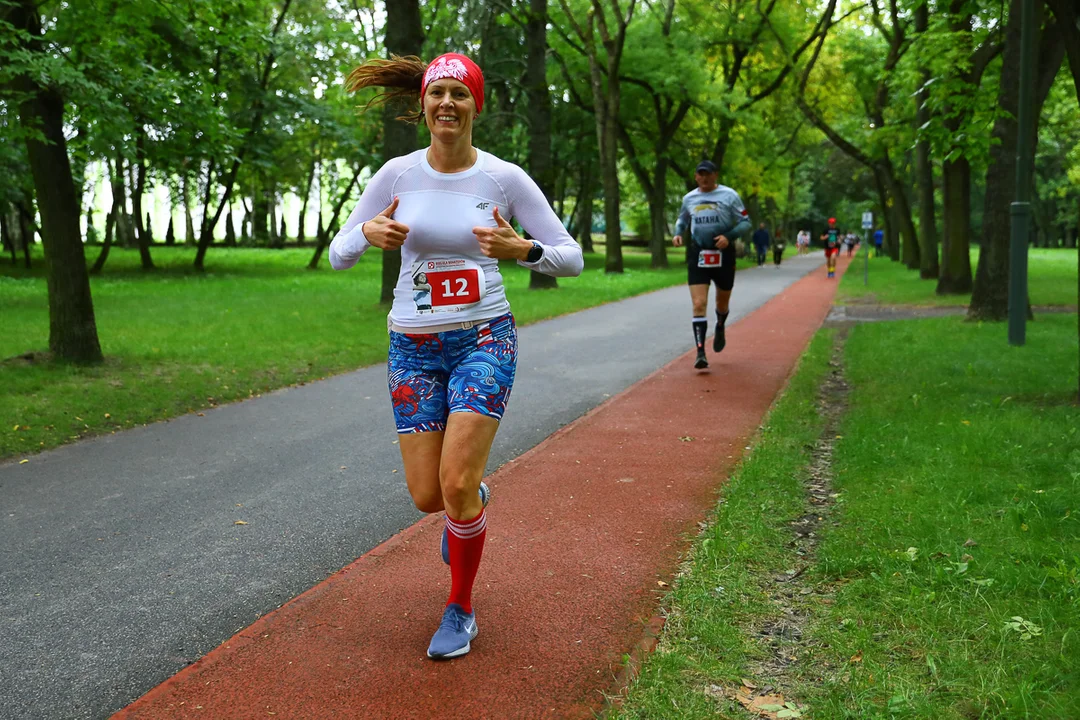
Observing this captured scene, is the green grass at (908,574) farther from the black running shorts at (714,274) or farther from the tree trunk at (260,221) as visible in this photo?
the tree trunk at (260,221)

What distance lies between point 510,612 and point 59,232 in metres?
8.57

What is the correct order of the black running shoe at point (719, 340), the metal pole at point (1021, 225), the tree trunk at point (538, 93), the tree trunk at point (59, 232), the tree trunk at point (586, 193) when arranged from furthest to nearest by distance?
the tree trunk at point (586, 193) → the tree trunk at point (538, 93) → the metal pole at point (1021, 225) → the black running shoe at point (719, 340) → the tree trunk at point (59, 232)

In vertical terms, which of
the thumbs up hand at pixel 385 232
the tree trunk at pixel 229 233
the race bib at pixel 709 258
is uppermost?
the tree trunk at pixel 229 233

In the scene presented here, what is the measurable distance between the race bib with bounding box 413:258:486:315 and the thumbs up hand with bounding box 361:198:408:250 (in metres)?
0.16

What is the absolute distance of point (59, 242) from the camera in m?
10.4

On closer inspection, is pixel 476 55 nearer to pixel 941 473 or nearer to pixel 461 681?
pixel 941 473

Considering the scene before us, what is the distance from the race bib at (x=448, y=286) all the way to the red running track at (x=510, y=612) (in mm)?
1305

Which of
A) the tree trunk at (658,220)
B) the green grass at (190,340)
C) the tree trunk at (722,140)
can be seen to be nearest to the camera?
A: the green grass at (190,340)

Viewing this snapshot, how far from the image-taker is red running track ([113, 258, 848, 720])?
318 centimetres

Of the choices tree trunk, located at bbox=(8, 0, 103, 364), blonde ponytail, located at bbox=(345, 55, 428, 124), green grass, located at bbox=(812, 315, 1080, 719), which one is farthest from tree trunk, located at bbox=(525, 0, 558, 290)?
blonde ponytail, located at bbox=(345, 55, 428, 124)

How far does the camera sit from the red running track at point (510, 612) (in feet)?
10.4

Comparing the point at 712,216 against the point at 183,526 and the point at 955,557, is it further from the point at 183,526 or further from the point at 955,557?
the point at 183,526

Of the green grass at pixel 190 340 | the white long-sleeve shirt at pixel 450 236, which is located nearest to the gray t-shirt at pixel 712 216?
the green grass at pixel 190 340

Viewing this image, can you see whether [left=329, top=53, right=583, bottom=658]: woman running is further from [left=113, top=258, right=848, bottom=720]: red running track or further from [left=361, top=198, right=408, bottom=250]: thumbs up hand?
[left=113, top=258, right=848, bottom=720]: red running track
